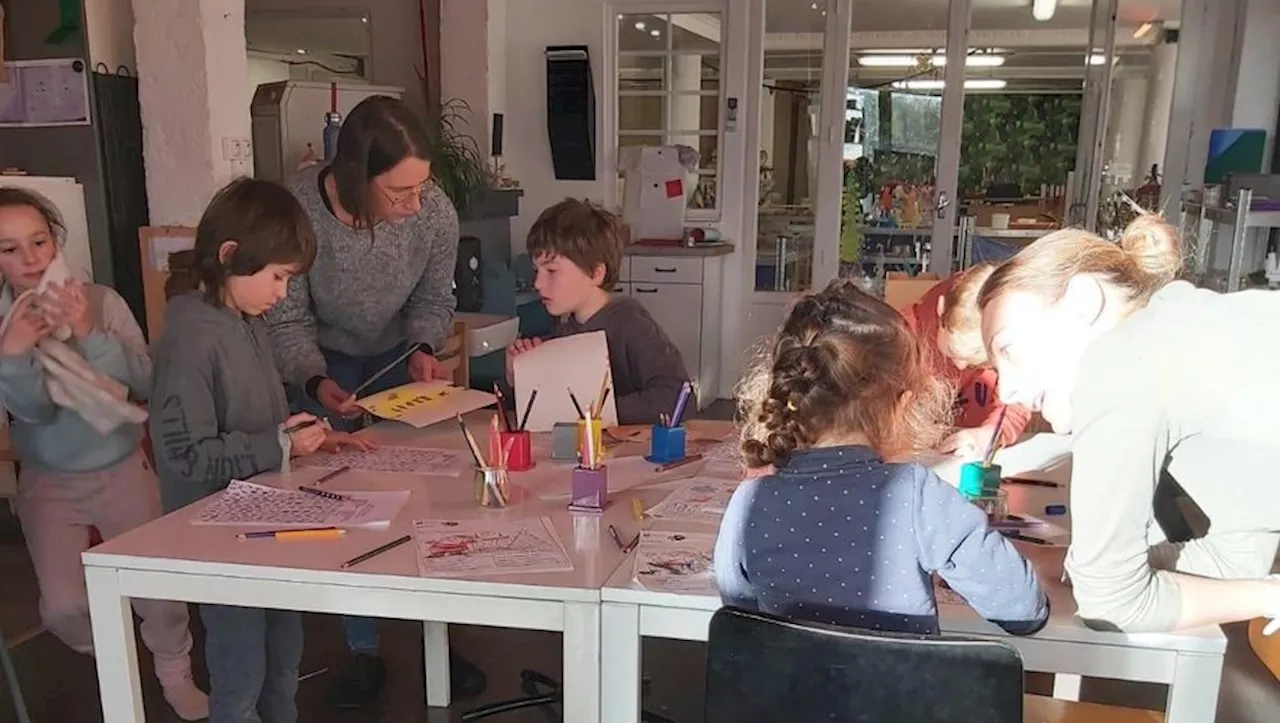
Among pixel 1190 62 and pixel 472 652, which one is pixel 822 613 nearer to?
pixel 472 652

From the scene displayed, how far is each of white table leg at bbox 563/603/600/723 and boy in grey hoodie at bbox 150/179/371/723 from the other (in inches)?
24.6

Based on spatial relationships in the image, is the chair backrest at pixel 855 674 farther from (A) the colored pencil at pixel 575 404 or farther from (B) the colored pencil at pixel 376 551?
(A) the colored pencil at pixel 575 404

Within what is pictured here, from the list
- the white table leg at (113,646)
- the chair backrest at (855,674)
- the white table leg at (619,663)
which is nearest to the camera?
the chair backrest at (855,674)

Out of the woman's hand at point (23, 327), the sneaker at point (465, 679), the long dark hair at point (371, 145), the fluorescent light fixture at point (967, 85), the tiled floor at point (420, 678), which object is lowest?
the tiled floor at point (420, 678)

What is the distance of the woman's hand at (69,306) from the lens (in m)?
1.88

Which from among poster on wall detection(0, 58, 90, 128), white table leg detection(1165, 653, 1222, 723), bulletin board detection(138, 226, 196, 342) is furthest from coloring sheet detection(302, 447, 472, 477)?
poster on wall detection(0, 58, 90, 128)

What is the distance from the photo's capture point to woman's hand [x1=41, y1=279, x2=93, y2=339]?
74.1 inches

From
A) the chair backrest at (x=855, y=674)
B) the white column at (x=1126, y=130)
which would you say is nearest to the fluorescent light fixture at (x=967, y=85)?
the white column at (x=1126, y=130)

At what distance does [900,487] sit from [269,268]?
1.13 metres

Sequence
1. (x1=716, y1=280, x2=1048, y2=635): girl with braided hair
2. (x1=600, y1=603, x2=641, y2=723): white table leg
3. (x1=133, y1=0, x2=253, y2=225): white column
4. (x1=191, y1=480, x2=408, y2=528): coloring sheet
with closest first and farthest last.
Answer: (x1=716, y1=280, x2=1048, y2=635): girl with braided hair → (x1=600, y1=603, x2=641, y2=723): white table leg → (x1=191, y1=480, x2=408, y2=528): coloring sheet → (x1=133, y1=0, x2=253, y2=225): white column

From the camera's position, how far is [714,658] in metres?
1.01

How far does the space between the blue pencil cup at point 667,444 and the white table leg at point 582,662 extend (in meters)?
0.59

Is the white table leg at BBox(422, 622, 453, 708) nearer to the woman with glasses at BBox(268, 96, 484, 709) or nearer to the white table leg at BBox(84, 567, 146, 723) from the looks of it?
the woman with glasses at BBox(268, 96, 484, 709)

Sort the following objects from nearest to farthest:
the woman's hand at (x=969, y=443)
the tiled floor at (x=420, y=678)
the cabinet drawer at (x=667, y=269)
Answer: the woman's hand at (x=969, y=443)
the tiled floor at (x=420, y=678)
the cabinet drawer at (x=667, y=269)
